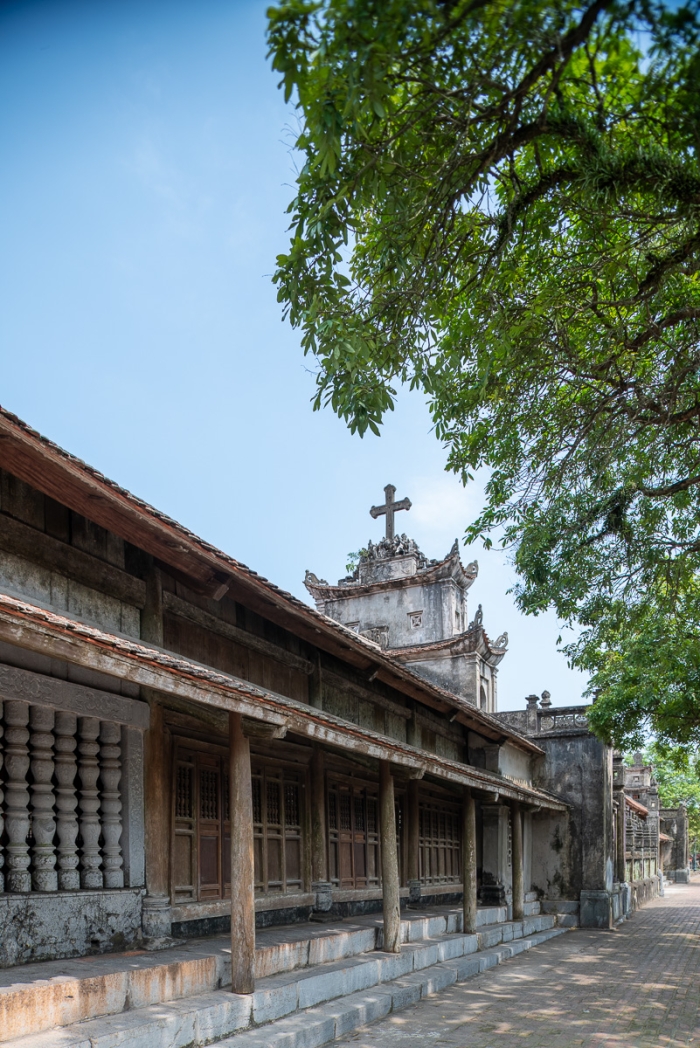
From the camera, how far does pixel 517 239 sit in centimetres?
817

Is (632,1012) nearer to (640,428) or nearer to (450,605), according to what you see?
(640,428)

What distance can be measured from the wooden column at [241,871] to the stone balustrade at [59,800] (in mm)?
1056

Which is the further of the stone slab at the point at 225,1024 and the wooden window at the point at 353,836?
the wooden window at the point at 353,836

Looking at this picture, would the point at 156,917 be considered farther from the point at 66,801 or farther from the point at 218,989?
the point at 66,801

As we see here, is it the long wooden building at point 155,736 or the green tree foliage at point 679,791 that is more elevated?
the long wooden building at point 155,736

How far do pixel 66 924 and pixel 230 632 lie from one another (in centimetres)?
358

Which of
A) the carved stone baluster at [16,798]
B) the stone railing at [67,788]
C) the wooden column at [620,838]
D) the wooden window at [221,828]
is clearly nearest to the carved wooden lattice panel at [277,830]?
the wooden window at [221,828]

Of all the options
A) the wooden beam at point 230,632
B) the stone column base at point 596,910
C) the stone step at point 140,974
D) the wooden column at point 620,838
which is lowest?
the stone column base at point 596,910

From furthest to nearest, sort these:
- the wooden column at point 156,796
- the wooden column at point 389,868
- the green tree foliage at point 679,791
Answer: the green tree foliage at point 679,791
the wooden column at point 389,868
the wooden column at point 156,796

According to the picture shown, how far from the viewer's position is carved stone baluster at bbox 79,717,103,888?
7.71 metres

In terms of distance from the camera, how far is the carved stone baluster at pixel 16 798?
6.97m

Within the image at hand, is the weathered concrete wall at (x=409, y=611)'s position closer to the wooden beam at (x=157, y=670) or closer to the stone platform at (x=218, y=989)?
the stone platform at (x=218, y=989)

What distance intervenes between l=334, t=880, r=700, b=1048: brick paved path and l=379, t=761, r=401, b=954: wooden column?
2.81 feet

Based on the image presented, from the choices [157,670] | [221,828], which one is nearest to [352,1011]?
[221,828]
